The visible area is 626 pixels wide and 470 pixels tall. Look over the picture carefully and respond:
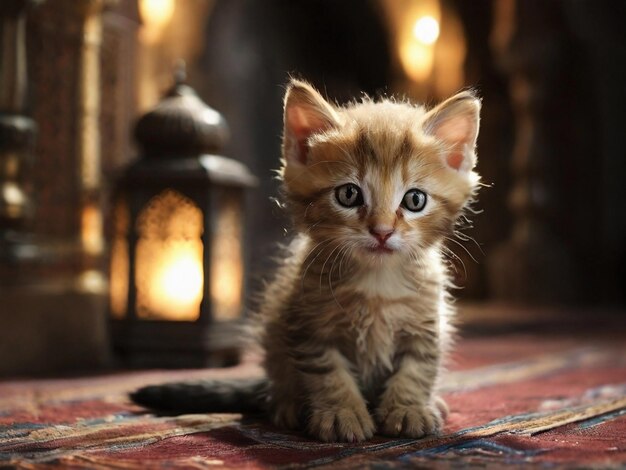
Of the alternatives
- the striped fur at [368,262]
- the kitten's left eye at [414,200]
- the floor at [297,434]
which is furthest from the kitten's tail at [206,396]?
the kitten's left eye at [414,200]

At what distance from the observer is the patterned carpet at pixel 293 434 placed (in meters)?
1.00

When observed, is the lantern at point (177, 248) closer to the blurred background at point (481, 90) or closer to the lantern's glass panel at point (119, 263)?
the lantern's glass panel at point (119, 263)

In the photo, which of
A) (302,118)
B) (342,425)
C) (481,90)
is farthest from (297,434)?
(481,90)

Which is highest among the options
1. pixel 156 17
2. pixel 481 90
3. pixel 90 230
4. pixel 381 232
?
pixel 156 17

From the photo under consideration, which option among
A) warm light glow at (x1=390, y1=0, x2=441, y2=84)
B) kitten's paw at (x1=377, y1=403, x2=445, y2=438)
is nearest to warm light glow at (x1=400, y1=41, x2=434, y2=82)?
warm light glow at (x1=390, y1=0, x2=441, y2=84)

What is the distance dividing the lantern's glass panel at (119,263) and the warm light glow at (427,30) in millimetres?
3437

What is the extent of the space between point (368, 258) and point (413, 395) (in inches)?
9.6

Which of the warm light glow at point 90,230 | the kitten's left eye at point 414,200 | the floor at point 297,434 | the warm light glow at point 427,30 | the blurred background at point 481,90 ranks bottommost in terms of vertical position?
the floor at point 297,434

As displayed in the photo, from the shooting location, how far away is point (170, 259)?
2148mm

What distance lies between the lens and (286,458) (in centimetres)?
103

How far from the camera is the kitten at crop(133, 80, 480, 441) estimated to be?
1.17 metres

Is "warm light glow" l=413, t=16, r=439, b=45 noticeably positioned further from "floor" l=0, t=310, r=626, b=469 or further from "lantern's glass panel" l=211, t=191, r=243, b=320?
"floor" l=0, t=310, r=626, b=469

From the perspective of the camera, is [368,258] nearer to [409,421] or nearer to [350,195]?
[350,195]

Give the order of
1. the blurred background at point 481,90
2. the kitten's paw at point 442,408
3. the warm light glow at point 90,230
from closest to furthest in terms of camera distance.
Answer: the kitten's paw at point 442,408 < the warm light glow at point 90,230 < the blurred background at point 481,90
